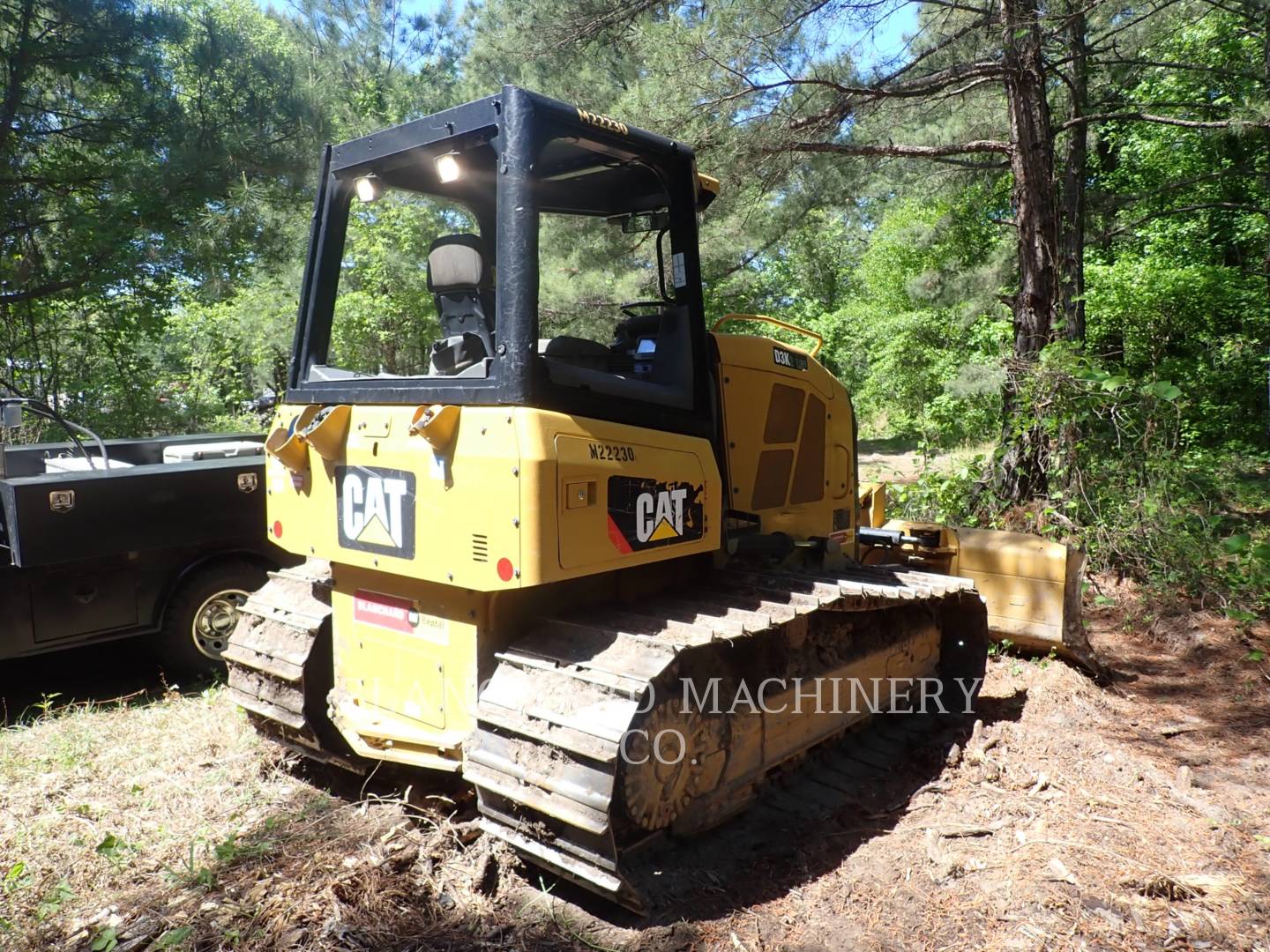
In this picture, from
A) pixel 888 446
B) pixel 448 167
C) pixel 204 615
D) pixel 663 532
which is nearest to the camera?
pixel 448 167

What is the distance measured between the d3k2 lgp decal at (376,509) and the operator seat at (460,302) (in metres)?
0.46

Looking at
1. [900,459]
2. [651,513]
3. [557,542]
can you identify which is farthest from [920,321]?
[557,542]

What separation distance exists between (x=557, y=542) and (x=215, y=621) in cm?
354

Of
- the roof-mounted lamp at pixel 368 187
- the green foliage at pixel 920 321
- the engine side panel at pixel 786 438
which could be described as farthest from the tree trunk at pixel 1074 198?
the roof-mounted lamp at pixel 368 187

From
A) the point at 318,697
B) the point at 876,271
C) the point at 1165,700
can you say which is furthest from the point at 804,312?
the point at 318,697

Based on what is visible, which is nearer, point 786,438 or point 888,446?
point 786,438

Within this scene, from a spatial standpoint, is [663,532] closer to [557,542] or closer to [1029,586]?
[557,542]

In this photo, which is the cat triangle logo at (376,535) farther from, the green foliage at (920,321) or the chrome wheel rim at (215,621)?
the green foliage at (920,321)

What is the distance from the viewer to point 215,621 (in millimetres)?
5609

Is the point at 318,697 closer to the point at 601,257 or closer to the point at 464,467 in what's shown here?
the point at 464,467

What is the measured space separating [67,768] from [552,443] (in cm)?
304

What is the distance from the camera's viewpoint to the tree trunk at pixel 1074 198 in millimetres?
8727

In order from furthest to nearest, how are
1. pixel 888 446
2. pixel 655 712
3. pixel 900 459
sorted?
1. pixel 888 446
2. pixel 900 459
3. pixel 655 712

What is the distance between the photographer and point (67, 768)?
4266 millimetres
